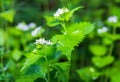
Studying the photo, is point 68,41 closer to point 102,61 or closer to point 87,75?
point 87,75

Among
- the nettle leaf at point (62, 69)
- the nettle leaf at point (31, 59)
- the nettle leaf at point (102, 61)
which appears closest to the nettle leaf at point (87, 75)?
the nettle leaf at point (102, 61)

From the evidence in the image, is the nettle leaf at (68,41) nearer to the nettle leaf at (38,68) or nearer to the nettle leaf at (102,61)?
the nettle leaf at (38,68)

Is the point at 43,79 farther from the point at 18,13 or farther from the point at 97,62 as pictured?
the point at 18,13

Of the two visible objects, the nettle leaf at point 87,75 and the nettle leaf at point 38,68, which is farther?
the nettle leaf at point 87,75

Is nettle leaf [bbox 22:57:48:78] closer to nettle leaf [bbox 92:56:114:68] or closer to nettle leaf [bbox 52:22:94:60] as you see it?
nettle leaf [bbox 52:22:94:60]

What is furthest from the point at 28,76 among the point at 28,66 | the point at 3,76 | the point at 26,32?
the point at 26,32

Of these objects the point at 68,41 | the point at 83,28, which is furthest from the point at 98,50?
the point at 68,41

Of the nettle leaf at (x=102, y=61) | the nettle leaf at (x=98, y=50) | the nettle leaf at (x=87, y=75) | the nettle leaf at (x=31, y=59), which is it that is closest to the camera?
the nettle leaf at (x=31, y=59)

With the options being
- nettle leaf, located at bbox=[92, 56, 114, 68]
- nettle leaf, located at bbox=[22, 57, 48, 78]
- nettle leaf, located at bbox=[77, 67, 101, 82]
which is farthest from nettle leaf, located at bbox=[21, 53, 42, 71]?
nettle leaf, located at bbox=[92, 56, 114, 68]
